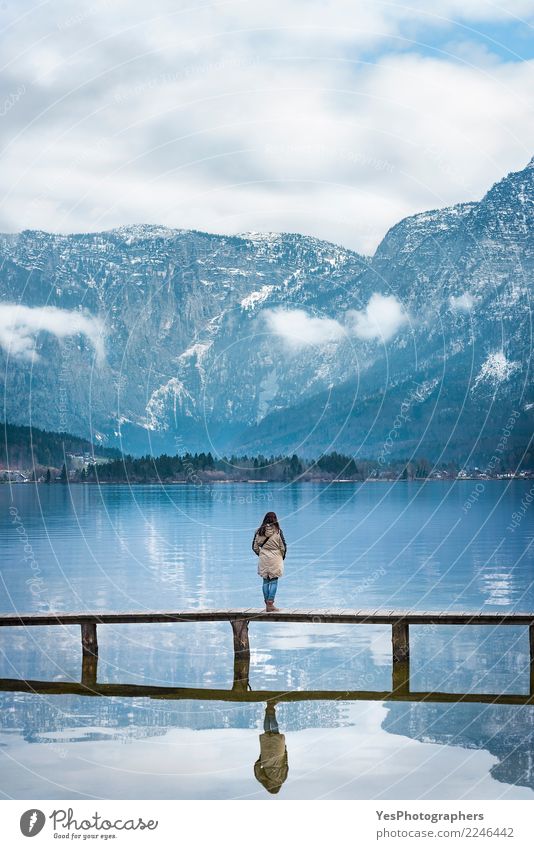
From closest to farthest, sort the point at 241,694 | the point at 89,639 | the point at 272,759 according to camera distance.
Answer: the point at 272,759 → the point at 241,694 → the point at 89,639

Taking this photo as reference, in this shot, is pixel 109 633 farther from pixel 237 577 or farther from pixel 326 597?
pixel 237 577

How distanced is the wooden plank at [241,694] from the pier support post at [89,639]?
9.06 ft

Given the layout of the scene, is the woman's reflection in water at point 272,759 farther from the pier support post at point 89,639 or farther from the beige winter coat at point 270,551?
the pier support post at point 89,639

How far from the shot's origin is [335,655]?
34.1 metres

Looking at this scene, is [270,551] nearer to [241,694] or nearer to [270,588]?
[270,588]

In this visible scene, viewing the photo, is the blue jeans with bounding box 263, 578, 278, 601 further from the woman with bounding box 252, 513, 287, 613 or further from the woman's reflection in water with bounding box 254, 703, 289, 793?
the woman's reflection in water with bounding box 254, 703, 289, 793

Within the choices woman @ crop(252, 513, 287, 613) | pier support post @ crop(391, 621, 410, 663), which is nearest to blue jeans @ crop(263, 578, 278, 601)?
woman @ crop(252, 513, 287, 613)

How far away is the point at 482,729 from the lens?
963 inches

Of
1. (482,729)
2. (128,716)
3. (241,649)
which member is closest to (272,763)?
(482,729)

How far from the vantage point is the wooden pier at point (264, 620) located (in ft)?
94.1

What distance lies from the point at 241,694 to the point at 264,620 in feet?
8.78

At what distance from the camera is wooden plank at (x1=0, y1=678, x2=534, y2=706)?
2797 cm

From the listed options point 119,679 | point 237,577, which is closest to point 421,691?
point 119,679
